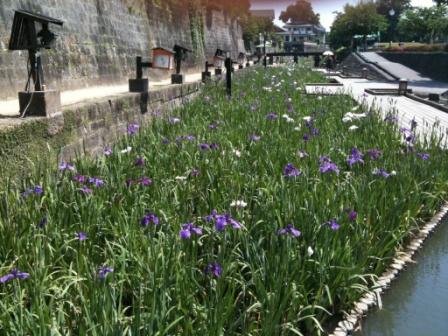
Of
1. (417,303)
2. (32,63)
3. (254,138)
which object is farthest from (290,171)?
(32,63)

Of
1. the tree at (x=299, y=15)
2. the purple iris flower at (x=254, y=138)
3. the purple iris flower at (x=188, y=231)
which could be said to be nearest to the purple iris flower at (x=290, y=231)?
the purple iris flower at (x=188, y=231)

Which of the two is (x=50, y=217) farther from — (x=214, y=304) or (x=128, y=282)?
(x=214, y=304)

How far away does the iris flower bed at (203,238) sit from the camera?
2238mm

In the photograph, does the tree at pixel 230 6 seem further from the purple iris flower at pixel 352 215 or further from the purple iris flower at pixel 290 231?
the purple iris flower at pixel 290 231

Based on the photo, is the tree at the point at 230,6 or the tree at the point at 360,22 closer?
the tree at the point at 230,6

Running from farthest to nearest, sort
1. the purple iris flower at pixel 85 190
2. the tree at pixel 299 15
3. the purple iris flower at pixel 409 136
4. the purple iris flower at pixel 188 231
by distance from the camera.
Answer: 1. the tree at pixel 299 15
2. the purple iris flower at pixel 409 136
3. the purple iris flower at pixel 85 190
4. the purple iris flower at pixel 188 231

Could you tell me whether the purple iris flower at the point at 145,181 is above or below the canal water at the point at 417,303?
above

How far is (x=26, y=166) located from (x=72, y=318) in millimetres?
1917

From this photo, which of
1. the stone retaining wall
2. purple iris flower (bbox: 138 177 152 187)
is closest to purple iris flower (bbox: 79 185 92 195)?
purple iris flower (bbox: 138 177 152 187)

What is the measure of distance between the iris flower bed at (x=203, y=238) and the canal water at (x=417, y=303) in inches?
7.4

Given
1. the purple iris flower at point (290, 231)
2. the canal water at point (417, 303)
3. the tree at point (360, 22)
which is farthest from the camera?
the tree at point (360, 22)

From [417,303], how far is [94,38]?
9723 millimetres

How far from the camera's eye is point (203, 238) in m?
3.24

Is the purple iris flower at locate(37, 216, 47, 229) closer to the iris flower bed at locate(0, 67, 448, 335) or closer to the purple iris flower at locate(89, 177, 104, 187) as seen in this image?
the iris flower bed at locate(0, 67, 448, 335)
